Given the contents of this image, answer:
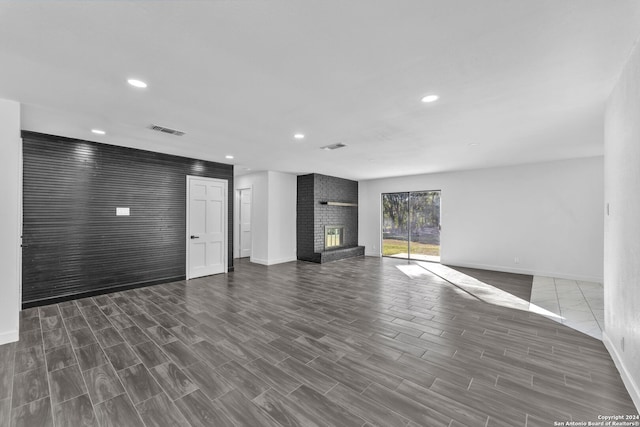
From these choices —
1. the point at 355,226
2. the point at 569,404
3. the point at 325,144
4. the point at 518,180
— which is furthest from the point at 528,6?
the point at 355,226

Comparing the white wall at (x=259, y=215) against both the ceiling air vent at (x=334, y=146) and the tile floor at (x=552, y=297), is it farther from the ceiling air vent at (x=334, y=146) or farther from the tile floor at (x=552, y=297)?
the tile floor at (x=552, y=297)

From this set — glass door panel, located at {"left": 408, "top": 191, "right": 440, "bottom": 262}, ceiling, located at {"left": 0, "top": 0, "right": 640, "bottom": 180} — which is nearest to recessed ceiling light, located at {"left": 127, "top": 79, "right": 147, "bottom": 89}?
ceiling, located at {"left": 0, "top": 0, "right": 640, "bottom": 180}

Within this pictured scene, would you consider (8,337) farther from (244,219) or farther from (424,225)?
(424,225)

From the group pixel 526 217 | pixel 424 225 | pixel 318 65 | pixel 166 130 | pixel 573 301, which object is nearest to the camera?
pixel 318 65

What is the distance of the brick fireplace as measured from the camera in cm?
750

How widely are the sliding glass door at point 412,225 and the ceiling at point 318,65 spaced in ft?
12.9

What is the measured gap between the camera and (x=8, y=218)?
2756 millimetres

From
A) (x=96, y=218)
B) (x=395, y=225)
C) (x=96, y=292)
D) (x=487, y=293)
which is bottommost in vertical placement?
(x=487, y=293)

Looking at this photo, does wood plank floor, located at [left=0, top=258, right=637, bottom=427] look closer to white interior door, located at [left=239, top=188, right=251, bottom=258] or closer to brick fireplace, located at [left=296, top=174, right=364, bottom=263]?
brick fireplace, located at [left=296, top=174, right=364, bottom=263]

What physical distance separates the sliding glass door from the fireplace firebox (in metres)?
1.43

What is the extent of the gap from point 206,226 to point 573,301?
680 cm

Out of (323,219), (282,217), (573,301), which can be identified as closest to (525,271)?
(573,301)

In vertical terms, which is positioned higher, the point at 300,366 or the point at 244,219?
the point at 244,219

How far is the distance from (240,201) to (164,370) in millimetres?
6489
